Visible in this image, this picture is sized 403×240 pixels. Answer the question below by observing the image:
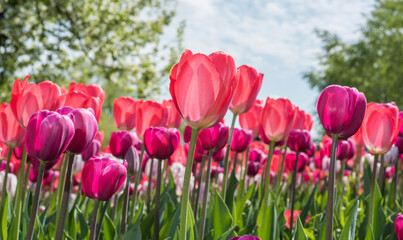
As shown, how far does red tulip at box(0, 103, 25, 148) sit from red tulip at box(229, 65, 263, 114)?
90 cm

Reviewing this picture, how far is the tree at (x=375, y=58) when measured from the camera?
81.6ft

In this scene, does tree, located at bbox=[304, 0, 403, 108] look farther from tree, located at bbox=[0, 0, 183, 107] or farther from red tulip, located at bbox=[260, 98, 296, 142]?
red tulip, located at bbox=[260, 98, 296, 142]

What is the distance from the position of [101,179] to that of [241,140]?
1309mm

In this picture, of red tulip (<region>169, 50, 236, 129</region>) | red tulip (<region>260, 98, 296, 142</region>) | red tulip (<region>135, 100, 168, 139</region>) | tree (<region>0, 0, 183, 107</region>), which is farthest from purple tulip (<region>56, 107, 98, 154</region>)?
tree (<region>0, 0, 183, 107</region>)

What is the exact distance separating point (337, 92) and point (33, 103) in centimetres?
104

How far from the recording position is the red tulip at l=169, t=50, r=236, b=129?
1.07 m

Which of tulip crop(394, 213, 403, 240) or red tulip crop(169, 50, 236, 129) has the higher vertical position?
red tulip crop(169, 50, 236, 129)

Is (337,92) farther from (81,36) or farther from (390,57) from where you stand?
(390,57)

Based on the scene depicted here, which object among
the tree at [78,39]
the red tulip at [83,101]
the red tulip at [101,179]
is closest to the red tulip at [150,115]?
the red tulip at [83,101]

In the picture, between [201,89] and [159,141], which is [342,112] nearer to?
[201,89]

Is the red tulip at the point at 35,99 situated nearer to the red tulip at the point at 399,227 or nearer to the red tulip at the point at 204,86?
the red tulip at the point at 204,86

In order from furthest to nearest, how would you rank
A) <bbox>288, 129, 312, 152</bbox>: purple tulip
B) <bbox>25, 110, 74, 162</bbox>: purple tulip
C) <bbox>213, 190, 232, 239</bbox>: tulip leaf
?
1. <bbox>288, 129, 312, 152</bbox>: purple tulip
2. <bbox>213, 190, 232, 239</bbox>: tulip leaf
3. <bbox>25, 110, 74, 162</bbox>: purple tulip

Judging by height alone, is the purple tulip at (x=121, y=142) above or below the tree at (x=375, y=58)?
below

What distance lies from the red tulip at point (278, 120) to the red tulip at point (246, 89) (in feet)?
0.83
